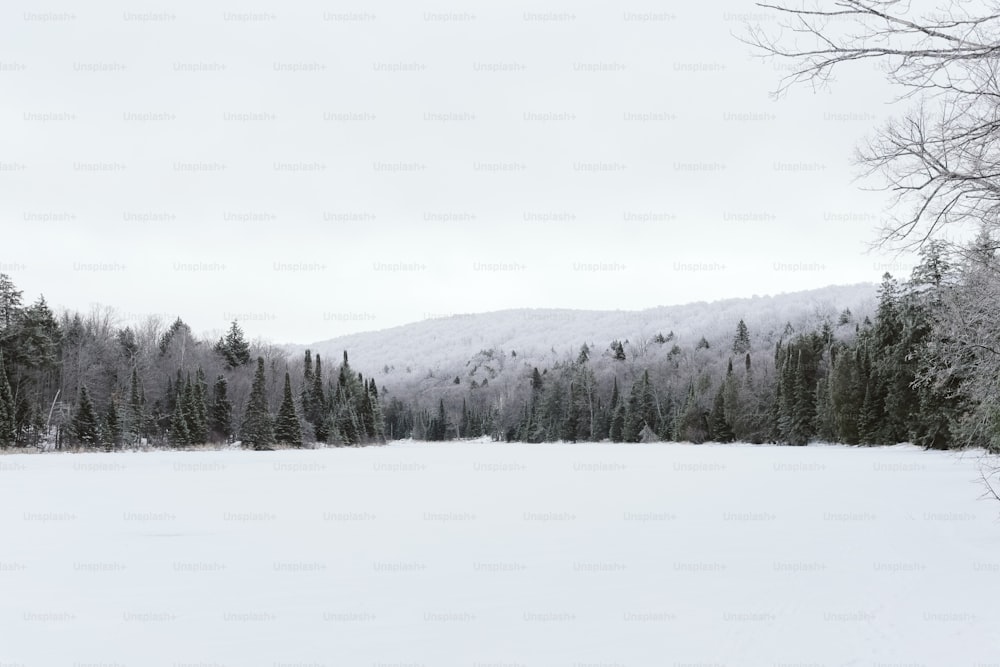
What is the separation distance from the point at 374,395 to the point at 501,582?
96.2m

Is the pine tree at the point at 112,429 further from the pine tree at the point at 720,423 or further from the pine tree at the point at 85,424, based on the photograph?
the pine tree at the point at 720,423

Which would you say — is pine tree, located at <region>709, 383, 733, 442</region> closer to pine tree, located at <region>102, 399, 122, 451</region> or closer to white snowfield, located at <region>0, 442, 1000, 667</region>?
pine tree, located at <region>102, 399, 122, 451</region>

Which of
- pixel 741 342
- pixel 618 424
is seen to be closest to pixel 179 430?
pixel 618 424

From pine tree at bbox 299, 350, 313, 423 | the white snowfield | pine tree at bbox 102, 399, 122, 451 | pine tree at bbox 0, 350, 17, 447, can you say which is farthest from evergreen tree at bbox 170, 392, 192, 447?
the white snowfield

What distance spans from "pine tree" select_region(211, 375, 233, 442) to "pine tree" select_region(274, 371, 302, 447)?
5220 millimetres

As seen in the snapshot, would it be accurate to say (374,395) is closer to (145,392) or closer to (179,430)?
(145,392)

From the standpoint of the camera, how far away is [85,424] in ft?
186

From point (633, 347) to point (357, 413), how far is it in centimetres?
8188

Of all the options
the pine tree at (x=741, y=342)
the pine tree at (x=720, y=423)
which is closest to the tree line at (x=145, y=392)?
the pine tree at (x=720, y=423)

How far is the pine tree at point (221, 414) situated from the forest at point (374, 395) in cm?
14

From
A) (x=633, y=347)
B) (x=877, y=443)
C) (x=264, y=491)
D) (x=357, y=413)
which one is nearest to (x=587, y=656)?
(x=264, y=491)

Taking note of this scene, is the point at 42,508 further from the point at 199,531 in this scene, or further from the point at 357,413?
the point at 357,413

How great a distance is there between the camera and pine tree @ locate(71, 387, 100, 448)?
56.3m

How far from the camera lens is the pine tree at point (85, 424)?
56281mm
